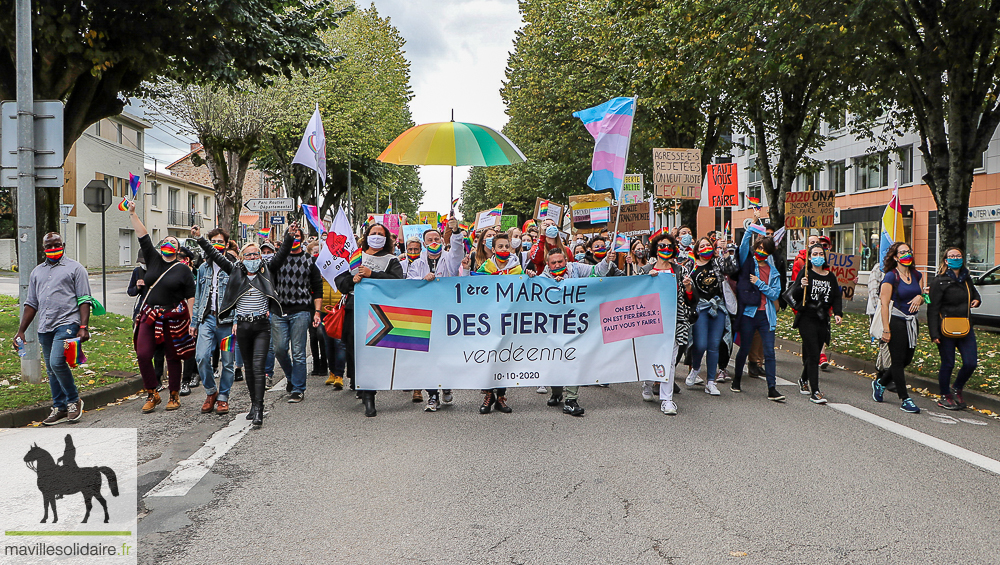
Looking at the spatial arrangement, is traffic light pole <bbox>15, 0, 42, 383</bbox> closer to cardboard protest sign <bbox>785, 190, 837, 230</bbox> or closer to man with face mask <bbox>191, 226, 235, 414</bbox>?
man with face mask <bbox>191, 226, 235, 414</bbox>

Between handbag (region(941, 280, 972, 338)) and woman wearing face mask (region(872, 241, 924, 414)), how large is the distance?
0.28 metres

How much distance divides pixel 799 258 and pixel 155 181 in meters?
53.9

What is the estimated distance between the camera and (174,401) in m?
7.82

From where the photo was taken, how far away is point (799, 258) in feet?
37.6

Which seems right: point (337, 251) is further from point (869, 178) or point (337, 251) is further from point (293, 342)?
point (869, 178)

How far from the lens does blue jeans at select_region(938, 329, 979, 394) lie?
7.83 m

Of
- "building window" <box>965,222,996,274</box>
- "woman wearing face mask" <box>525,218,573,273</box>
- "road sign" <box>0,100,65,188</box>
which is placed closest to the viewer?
"woman wearing face mask" <box>525,218,573,273</box>

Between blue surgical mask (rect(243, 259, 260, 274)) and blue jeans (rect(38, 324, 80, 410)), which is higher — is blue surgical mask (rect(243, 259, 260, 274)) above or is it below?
above

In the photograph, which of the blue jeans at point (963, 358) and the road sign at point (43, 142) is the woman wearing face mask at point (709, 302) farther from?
the road sign at point (43, 142)

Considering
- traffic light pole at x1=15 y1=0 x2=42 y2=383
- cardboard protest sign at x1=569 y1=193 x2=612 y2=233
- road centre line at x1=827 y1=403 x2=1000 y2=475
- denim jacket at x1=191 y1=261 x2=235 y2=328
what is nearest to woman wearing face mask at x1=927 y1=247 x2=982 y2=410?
road centre line at x1=827 y1=403 x2=1000 y2=475

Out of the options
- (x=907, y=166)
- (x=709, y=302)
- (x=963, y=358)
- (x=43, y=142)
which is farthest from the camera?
(x=907, y=166)

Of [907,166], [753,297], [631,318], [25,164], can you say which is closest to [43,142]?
[25,164]

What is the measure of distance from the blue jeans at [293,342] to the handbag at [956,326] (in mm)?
6874

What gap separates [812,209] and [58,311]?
1327cm
